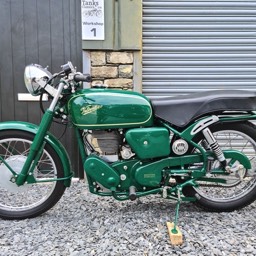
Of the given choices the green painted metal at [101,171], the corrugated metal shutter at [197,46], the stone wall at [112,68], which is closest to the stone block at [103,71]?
the stone wall at [112,68]

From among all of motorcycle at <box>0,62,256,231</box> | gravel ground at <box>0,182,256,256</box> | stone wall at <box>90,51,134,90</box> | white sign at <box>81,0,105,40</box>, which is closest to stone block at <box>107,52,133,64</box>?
stone wall at <box>90,51,134,90</box>

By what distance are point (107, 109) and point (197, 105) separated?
70cm

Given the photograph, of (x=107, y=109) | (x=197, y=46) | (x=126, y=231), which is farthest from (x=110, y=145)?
→ (x=197, y=46)

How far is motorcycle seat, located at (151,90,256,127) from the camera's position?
101 inches

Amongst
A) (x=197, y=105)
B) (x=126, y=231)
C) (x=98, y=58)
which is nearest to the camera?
(x=126, y=231)

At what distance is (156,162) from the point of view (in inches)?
103

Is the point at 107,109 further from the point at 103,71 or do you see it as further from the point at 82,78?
the point at 103,71

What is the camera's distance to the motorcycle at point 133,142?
2.53m

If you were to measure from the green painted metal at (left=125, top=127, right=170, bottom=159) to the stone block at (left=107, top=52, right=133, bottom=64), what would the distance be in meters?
1.28

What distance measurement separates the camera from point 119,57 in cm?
358

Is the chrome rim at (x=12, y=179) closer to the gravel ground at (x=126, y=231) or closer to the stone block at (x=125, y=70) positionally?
the gravel ground at (x=126, y=231)

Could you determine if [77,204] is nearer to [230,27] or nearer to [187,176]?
[187,176]

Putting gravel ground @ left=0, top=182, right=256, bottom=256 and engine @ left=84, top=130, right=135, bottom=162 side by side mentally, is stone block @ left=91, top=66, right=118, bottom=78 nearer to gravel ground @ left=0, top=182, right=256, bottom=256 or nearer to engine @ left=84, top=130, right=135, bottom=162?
engine @ left=84, top=130, right=135, bottom=162

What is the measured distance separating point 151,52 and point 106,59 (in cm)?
55
